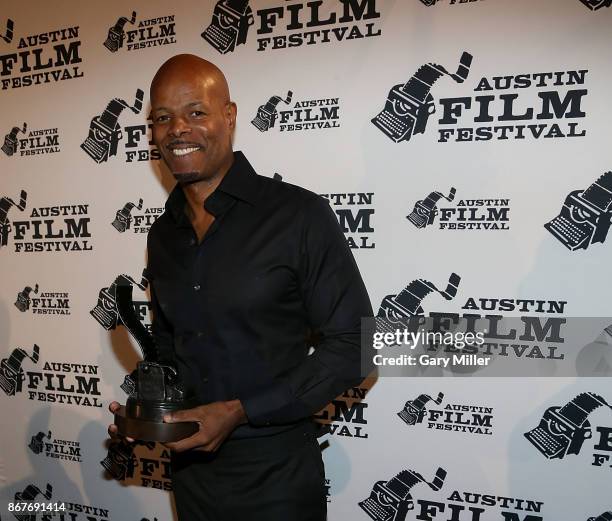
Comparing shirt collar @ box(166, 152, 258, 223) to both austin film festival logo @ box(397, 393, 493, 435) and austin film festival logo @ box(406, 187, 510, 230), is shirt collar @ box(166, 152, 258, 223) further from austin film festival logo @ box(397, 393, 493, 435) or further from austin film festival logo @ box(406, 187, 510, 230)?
austin film festival logo @ box(397, 393, 493, 435)

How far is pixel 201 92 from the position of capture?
1.03 metres

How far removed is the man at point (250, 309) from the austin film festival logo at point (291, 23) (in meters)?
0.48

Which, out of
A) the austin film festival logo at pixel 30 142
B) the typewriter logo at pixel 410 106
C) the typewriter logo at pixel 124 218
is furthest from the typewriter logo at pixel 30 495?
the typewriter logo at pixel 410 106

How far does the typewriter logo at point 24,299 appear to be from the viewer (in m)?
1.87

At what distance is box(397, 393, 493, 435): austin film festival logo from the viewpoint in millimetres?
1393

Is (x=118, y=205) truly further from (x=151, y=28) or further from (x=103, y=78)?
(x=151, y=28)

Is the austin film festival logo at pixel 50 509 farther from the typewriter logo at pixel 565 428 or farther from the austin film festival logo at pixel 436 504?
the typewriter logo at pixel 565 428

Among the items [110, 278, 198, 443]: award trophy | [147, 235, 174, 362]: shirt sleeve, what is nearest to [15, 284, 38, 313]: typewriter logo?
[147, 235, 174, 362]: shirt sleeve

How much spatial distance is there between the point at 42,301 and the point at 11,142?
677mm

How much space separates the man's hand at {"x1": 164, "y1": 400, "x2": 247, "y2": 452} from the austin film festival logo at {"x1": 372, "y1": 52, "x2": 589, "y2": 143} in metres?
0.93

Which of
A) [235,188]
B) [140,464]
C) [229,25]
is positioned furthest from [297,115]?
[140,464]

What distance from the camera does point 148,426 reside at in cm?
87

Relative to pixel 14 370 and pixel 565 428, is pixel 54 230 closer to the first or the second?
pixel 14 370

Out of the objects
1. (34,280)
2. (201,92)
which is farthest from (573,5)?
(34,280)
